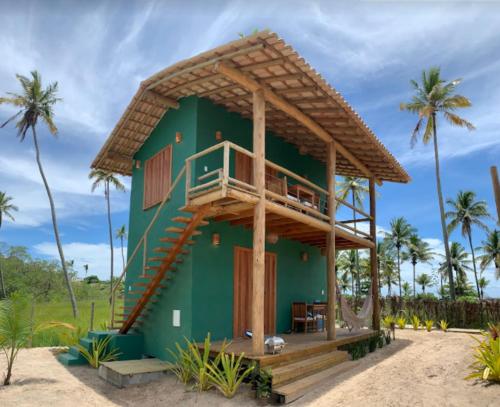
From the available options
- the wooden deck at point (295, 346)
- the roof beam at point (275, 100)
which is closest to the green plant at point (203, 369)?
the wooden deck at point (295, 346)

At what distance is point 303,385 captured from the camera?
23.5 ft

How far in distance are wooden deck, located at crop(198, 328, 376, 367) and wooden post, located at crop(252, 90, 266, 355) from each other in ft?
0.91

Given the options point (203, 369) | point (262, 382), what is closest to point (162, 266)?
point (203, 369)

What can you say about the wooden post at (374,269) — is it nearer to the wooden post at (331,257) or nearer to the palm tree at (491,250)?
the wooden post at (331,257)

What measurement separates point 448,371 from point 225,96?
7421 mm

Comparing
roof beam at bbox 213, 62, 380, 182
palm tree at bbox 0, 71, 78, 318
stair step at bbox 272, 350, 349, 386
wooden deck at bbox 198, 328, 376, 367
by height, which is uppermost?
palm tree at bbox 0, 71, 78, 318

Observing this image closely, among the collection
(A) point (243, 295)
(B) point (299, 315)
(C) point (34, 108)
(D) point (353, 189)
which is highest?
(C) point (34, 108)

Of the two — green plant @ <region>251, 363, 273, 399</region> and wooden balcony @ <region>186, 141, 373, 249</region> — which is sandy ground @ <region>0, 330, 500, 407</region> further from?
wooden balcony @ <region>186, 141, 373, 249</region>

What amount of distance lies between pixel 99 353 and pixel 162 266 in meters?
2.94

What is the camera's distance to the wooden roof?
7645 mm

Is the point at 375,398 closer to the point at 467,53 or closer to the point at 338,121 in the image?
the point at 338,121

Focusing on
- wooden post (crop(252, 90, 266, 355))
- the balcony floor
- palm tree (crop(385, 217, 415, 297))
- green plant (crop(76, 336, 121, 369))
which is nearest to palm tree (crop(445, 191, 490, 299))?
palm tree (crop(385, 217, 415, 297))

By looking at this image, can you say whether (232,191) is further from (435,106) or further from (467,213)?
(467,213)

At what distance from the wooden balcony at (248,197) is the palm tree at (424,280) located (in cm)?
4808
